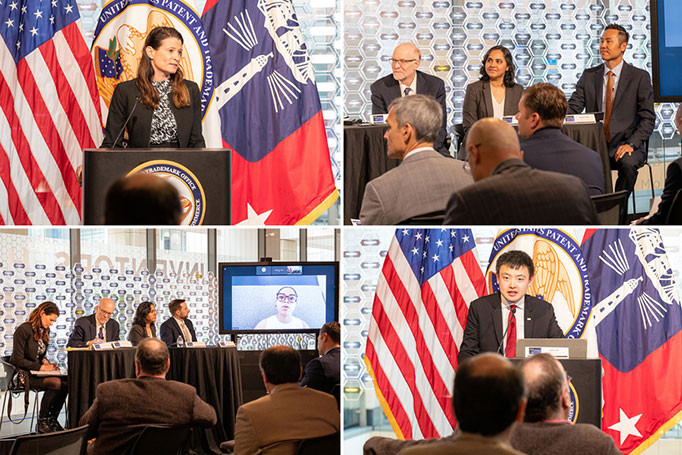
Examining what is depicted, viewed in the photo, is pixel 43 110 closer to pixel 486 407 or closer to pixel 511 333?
pixel 511 333

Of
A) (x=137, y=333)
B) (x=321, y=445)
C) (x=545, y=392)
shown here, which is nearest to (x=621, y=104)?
(x=321, y=445)

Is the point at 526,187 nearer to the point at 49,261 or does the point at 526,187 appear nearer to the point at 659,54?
the point at 659,54

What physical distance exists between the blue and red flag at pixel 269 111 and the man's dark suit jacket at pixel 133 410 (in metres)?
2.11

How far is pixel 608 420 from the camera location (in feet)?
15.1

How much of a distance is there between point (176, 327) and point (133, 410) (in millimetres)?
3583

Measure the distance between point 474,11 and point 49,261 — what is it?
534 cm

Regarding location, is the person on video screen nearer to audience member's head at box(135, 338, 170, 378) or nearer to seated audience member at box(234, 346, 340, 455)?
audience member's head at box(135, 338, 170, 378)

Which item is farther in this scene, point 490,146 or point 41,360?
point 41,360

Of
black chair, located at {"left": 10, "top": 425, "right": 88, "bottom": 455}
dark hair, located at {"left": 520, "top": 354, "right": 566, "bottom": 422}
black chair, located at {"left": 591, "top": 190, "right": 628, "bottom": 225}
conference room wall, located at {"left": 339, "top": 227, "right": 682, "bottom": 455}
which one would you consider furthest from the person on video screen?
dark hair, located at {"left": 520, "top": 354, "right": 566, "bottom": 422}

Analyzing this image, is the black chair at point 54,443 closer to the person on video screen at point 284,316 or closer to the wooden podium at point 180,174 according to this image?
the wooden podium at point 180,174

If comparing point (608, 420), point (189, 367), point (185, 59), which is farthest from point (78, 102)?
point (608, 420)

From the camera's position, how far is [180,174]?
3.21 m

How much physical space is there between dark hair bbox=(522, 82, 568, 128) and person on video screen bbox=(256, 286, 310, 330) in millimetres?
2651

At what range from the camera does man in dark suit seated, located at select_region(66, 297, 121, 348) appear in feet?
22.0
